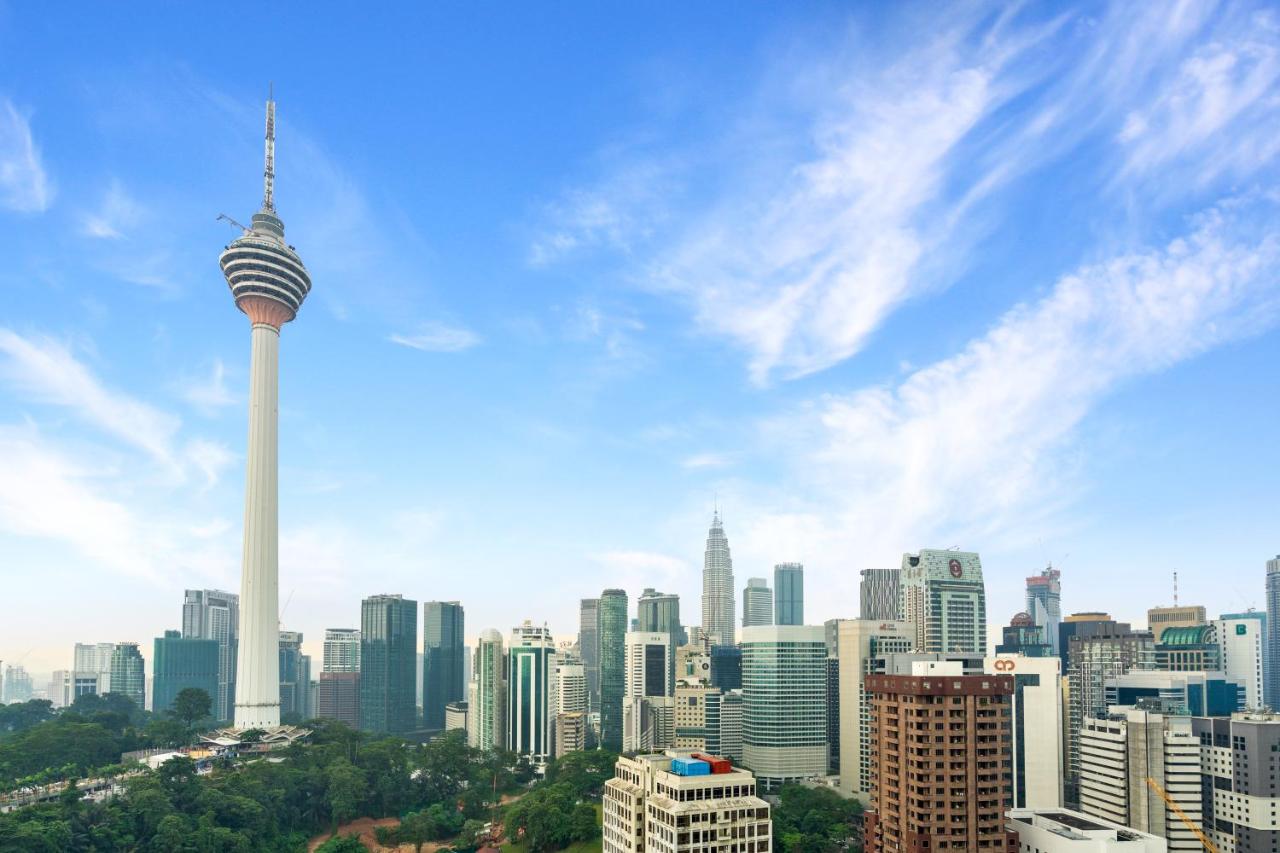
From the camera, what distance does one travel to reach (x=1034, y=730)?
8062cm

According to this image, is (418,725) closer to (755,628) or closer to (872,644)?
(755,628)

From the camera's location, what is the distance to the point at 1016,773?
81.9 metres

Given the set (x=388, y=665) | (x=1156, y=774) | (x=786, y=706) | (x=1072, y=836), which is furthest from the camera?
(x=388, y=665)

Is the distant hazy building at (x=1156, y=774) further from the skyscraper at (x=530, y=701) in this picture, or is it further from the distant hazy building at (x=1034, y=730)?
the skyscraper at (x=530, y=701)

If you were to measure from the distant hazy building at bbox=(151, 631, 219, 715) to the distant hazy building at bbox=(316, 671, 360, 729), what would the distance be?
21.0m

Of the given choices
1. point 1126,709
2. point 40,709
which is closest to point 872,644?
point 1126,709

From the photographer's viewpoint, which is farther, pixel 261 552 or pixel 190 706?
pixel 261 552

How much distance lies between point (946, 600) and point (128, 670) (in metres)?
144

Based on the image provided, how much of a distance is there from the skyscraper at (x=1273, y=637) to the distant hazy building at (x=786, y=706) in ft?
291

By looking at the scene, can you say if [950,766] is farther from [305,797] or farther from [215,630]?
[215,630]

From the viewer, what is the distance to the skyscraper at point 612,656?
166m

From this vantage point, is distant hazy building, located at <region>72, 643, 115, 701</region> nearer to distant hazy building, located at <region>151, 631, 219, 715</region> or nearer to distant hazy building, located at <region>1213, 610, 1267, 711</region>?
distant hazy building, located at <region>151, 631, 219, 715</region>

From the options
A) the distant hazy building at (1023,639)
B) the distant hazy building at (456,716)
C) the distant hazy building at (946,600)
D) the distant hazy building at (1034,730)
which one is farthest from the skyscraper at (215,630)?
the distant hazy building at (1034,730)

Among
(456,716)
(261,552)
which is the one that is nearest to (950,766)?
(261,552)
